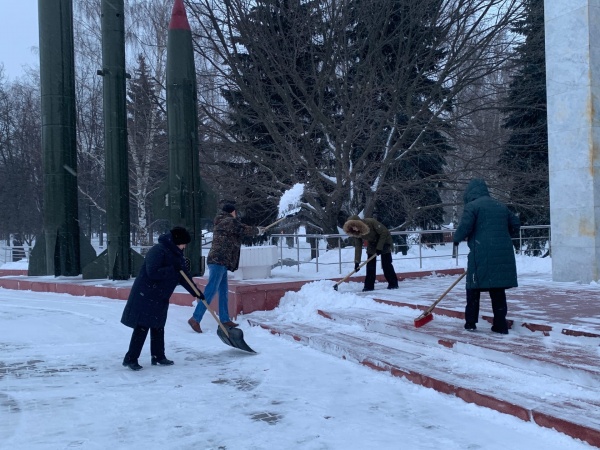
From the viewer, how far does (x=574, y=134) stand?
10.2 meters

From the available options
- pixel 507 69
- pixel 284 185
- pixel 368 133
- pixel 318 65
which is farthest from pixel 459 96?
pixel 284 185

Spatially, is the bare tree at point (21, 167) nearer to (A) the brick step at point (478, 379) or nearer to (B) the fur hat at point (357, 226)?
(B) the fur hat at point (357, 226)

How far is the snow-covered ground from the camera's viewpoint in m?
4.12

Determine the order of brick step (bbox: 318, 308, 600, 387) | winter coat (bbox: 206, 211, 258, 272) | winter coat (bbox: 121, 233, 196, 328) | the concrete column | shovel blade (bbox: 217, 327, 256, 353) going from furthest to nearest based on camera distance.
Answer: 1. the concrete column
2. winter coat (bbox: 206, 211, 258, 272)
3. shovel blade (bbox: 217, 327, 256, 353)
4. winter coat (bbox: 121, 233, 196, 328)
5. brick step (bbox: 318, 308, 600, 387)

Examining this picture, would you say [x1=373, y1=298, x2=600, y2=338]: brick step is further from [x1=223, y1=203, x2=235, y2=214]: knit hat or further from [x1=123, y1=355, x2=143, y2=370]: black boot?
[x1=123, y1=355, x2=143, y2=370]: black boot

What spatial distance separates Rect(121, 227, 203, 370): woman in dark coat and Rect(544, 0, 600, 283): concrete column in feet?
22.5

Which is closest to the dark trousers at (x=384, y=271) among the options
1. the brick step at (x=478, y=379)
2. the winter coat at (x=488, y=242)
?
the brick step at (x=478, y=379)

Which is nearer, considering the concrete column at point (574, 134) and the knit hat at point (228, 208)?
the knit hat at point (228, 208)

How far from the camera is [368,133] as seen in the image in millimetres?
18578

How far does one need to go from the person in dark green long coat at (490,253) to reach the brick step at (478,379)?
724mm

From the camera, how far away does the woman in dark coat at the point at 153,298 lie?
6.27m

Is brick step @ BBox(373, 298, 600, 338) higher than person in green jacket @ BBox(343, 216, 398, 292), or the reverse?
person in green jacket @ BBox(343, 216, 398, 292)

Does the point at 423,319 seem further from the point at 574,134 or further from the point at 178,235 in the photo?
the point at 574,134

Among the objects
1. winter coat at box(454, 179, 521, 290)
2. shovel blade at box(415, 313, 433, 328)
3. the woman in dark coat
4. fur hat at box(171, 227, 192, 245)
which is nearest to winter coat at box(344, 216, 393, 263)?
shovel blade at box(415, 313, 433, 328)
